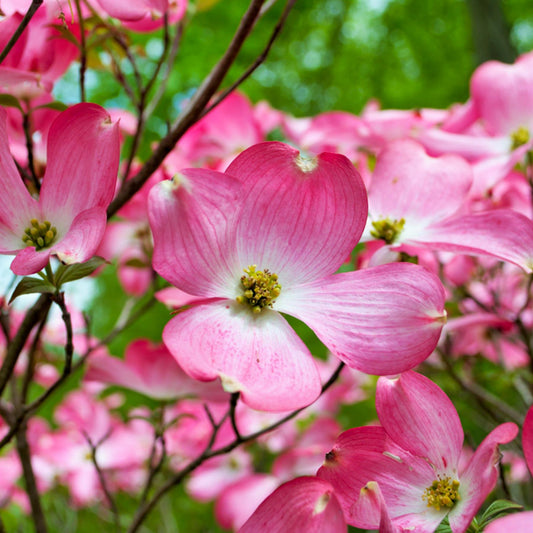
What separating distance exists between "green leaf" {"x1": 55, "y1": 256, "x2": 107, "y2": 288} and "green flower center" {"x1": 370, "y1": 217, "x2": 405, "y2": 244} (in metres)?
0.27

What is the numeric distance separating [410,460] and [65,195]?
1.02ft

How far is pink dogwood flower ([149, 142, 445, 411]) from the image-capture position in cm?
37

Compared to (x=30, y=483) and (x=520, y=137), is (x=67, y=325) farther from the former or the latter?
(x=520, y=137)

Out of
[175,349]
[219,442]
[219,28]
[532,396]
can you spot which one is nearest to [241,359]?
[175,349]

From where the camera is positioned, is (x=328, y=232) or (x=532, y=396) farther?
(x=532, y=396)

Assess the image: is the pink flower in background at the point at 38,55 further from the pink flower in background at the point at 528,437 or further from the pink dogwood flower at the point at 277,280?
the pink flower in background at the point at 528,437

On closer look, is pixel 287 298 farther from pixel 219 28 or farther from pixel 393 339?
pixel 219 28

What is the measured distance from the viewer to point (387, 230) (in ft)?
1.80

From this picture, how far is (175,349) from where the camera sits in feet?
1.18

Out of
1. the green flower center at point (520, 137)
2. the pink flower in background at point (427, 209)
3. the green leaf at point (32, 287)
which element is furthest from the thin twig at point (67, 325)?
the green flower center at point (520, 137)

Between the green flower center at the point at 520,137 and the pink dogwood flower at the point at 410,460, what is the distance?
477 mm

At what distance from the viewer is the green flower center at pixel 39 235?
420mm

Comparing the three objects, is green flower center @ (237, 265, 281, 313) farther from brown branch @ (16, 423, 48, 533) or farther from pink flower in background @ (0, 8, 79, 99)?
brown branch @ (16, 423, 48, 533)

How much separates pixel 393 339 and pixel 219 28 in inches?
116
